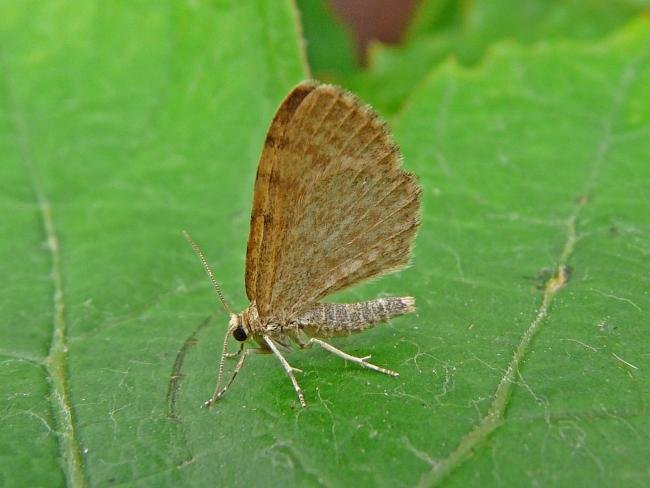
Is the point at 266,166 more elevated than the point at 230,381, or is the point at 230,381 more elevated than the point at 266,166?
the point at 266,166

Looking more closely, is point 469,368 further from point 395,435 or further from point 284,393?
point 284,393

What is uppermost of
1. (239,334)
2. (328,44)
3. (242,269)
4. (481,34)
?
(328,44)

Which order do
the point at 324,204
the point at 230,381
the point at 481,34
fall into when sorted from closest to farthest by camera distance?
the point at 230,381, the point at 324,204, the point at 481,34

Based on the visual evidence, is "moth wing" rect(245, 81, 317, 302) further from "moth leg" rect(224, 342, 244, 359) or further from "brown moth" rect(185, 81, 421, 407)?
"moth leg" rect(224, 342, 244, 359)

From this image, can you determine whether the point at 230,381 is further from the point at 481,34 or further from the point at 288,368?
the point at 481,34

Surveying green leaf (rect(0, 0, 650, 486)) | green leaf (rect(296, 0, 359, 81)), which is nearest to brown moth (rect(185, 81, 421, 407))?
green leaf (rect(0, 0, 650, 486))

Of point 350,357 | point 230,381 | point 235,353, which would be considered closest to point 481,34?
point 350,357
